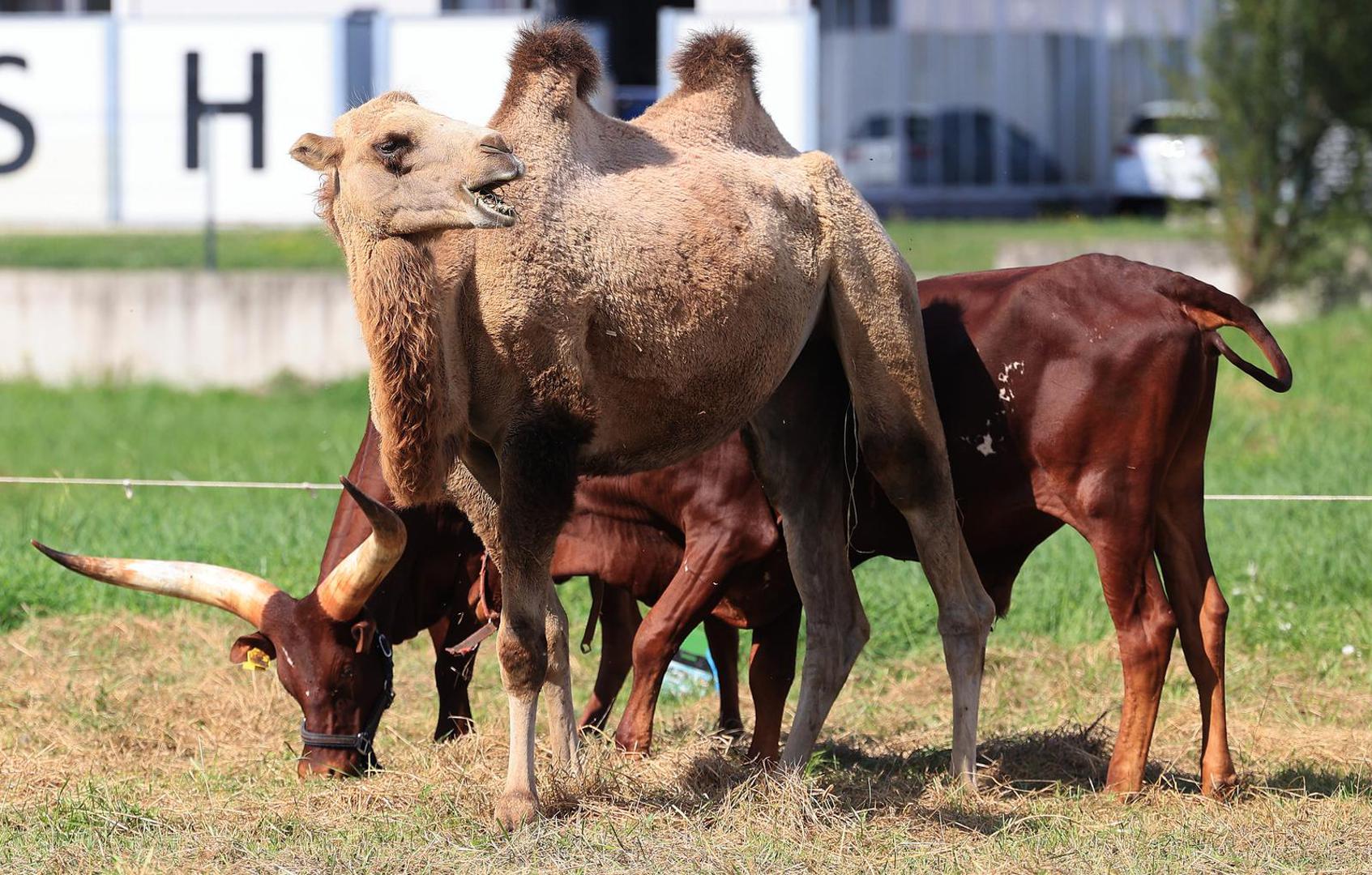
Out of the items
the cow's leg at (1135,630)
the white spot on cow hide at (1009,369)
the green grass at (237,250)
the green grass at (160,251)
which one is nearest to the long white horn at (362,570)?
the white spot on cow hide at (1009,369)

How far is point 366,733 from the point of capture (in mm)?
5750

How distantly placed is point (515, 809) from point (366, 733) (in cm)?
124

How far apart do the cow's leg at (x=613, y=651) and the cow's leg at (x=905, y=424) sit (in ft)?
4.82

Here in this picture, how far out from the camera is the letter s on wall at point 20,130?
16641 millimetres

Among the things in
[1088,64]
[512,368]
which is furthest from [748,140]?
[1088,64]

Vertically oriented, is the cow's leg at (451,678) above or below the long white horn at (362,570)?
below

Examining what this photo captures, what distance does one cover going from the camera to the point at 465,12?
75.3ft

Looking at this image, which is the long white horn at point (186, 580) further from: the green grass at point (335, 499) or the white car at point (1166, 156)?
the white car at point (1166, 156)

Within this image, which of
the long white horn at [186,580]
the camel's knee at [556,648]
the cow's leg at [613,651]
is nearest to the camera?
the camel's knee at [556,648]

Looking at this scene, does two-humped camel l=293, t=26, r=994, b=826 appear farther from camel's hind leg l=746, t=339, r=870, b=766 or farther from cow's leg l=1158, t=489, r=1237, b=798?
cow's leg l=1158, t=489, r=1237, b=798

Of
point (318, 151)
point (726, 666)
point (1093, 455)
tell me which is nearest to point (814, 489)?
point (1093, 455)

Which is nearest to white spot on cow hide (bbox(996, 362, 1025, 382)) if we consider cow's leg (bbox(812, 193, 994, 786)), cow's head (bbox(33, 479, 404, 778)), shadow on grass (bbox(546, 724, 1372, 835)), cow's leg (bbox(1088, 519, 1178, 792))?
cow's leg (bbox(812, 193, 994, 786))

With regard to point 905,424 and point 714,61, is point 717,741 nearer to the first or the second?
point 905,424

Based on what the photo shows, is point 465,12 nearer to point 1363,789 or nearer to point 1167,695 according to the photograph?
point 1167,695
